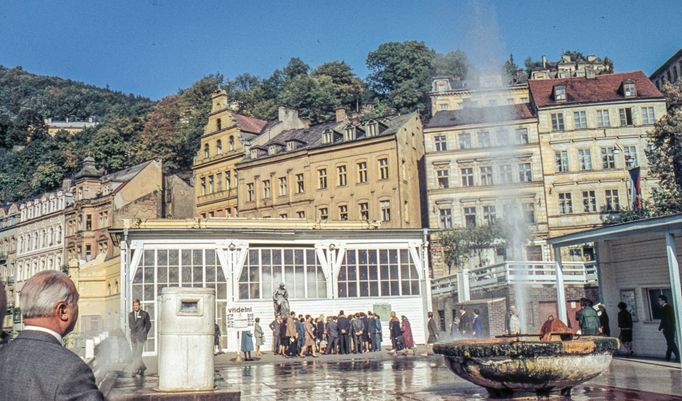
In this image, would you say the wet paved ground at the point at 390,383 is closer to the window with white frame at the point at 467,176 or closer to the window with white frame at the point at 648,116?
the window with white frame at the point at 467,176

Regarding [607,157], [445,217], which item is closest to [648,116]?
[607,157]

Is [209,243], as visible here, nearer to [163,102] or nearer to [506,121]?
[506,121]

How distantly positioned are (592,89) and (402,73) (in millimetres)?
43529

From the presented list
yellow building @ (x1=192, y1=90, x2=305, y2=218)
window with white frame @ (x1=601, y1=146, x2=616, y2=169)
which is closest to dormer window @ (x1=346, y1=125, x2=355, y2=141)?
yellow building @ (x1=192, y1=90, x2=305, y2=218)

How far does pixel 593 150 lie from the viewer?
5750cm

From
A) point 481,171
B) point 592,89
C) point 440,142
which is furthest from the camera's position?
Result: point 592,89

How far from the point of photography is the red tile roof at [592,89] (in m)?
58.7

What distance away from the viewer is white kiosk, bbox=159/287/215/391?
41.7 ft

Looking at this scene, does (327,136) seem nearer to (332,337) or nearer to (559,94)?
(559,94)

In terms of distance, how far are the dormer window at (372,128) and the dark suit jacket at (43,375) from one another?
184 ft

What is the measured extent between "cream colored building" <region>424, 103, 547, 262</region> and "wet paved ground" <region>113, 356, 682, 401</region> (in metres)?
35.0

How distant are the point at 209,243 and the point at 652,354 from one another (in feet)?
67.2

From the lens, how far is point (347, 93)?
103m

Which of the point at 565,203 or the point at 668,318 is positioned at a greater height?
the point at 565,203
